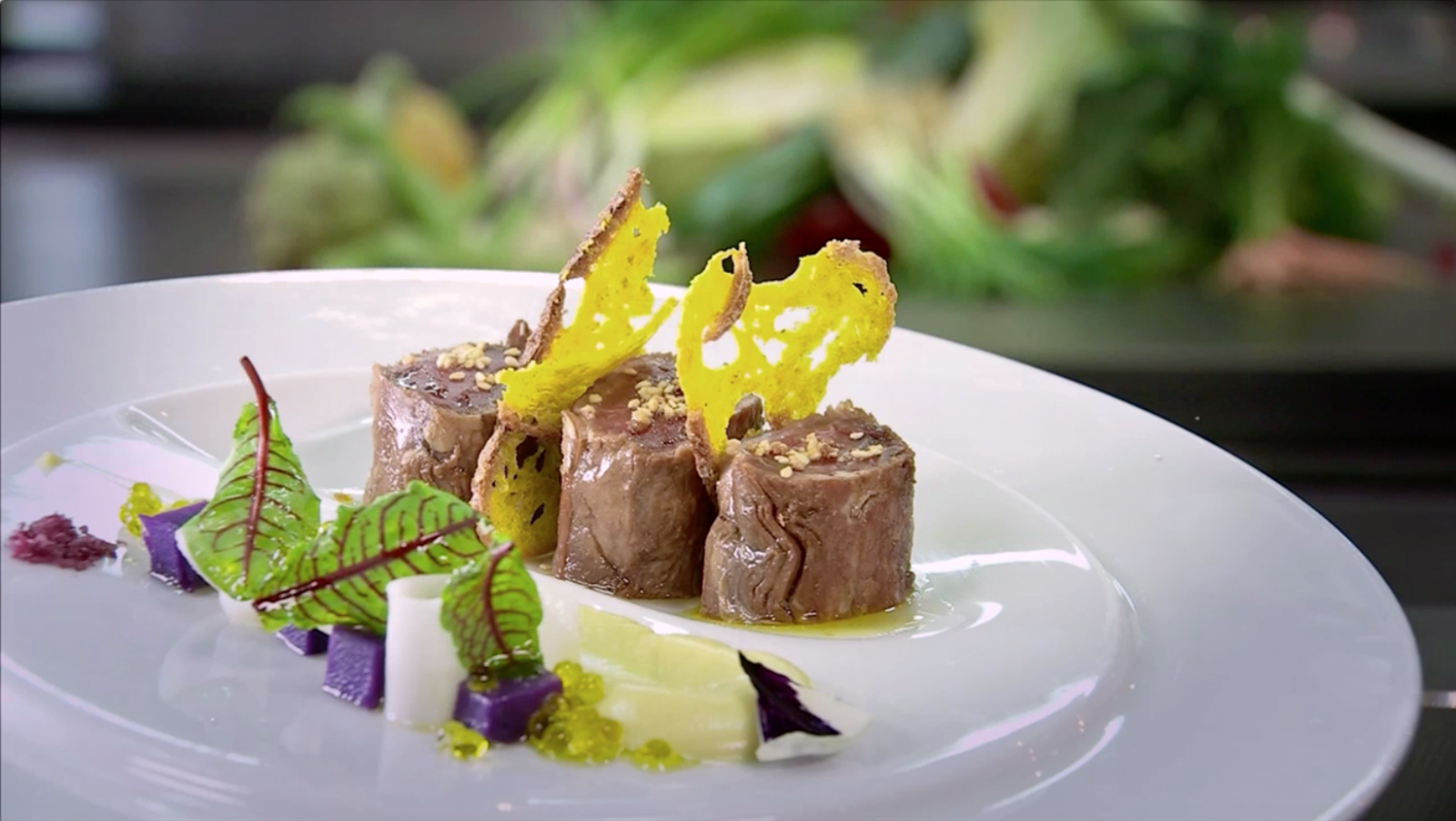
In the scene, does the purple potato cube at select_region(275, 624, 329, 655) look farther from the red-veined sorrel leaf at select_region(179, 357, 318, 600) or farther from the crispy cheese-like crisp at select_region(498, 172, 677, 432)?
the crispy cheese-like crisp at select_region(498, 172, 677, 432)

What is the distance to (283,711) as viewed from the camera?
126 cm

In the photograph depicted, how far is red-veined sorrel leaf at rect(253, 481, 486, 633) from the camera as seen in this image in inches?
53.1

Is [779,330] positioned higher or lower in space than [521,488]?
higher

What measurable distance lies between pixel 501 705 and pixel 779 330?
671mm

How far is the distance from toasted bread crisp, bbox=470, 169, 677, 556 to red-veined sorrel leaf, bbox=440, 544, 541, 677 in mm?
427

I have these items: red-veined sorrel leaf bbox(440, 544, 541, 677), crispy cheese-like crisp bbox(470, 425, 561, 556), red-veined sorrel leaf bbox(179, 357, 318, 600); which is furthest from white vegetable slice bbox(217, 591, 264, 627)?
crispy cheese-like crisp bbox(470, 425, 561, 556)

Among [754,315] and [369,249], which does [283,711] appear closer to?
[754,315]

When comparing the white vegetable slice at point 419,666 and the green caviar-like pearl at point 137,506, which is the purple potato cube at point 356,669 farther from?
the green caviar-like pearl at point 137,506


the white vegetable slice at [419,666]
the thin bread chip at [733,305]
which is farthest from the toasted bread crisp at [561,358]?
the white vegetable slice at [419,666]

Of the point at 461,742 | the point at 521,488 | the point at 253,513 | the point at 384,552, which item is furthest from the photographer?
the point at 521,488

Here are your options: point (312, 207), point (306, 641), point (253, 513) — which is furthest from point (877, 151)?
point (306, 641)

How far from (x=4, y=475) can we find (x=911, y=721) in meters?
1.00

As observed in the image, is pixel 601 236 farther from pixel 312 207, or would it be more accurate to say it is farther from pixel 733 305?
pixel 312 207

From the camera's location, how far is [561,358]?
1751 millimetres
